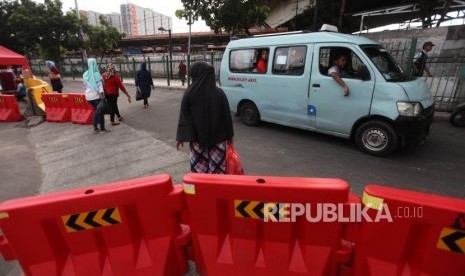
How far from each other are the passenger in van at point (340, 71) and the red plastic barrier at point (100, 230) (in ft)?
13.2

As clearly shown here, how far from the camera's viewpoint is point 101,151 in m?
5.84

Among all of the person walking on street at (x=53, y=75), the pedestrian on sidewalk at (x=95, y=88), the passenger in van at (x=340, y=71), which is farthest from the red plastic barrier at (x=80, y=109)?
the passenger in van at (x=340, y=71)

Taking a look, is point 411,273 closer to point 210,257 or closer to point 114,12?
point 210,257

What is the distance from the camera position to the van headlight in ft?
15.1

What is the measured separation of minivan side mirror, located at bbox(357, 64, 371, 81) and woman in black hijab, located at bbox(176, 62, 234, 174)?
3151 millimetres

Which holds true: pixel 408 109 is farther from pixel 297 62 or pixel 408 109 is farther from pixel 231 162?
pixel 231 162

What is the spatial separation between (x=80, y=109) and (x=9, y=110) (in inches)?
118

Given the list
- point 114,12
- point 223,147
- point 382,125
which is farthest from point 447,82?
point 114,12

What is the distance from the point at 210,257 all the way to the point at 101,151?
4437mm

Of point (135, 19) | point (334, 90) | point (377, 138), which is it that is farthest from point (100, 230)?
point (135, 19)

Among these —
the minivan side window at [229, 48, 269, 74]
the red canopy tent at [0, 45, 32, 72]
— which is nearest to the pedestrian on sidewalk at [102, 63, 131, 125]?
the minivan side window at [229, 48, 269, 74]

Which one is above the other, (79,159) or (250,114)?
(250,114)

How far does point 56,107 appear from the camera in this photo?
865 centimetres

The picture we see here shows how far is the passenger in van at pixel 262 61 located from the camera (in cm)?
646
